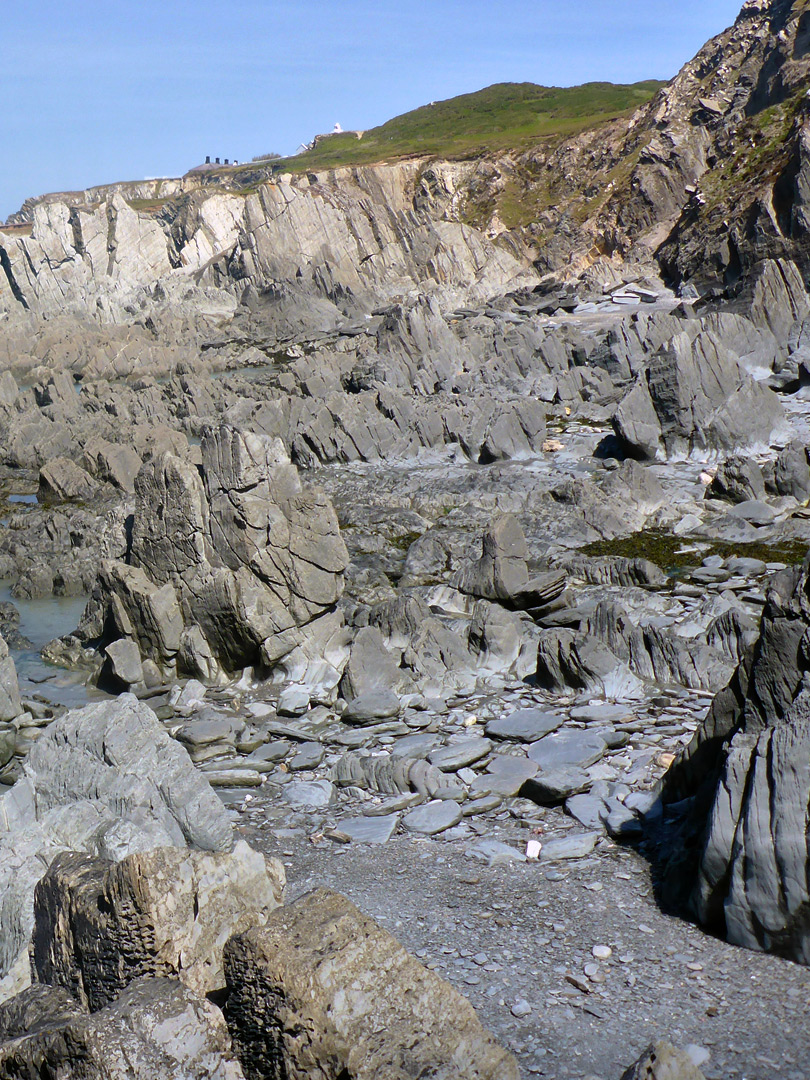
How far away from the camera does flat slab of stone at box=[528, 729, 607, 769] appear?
9.63 meters

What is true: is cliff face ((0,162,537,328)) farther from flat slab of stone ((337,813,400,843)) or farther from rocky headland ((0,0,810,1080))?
flat slab of stone ((337,813,400,843))

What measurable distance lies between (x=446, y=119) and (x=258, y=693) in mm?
142167

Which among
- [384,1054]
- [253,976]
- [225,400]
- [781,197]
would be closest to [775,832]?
[384,1054]

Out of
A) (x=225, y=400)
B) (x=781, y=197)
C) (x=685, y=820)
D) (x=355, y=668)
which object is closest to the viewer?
(x=685, y=820)

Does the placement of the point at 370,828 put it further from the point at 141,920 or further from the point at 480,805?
the point at 141,920

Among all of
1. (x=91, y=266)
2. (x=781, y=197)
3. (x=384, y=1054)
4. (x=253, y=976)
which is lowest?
(x=384, y=1054)

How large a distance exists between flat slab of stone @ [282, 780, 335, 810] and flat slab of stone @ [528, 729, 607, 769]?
239cm

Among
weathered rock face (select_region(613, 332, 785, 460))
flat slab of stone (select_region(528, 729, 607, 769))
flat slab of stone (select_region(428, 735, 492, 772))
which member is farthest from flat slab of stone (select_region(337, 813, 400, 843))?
weathered rock face (select_region(613, 332, 785, 460))

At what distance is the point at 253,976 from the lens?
15.6 feet

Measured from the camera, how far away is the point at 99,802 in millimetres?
7930

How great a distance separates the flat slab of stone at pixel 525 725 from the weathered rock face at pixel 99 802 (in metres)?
3.89

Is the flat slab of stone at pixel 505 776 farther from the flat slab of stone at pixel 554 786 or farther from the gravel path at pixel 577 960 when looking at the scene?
the gravel path at pixel 577 960

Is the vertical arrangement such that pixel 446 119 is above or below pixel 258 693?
above

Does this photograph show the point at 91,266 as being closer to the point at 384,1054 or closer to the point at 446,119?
the point at 446,119
